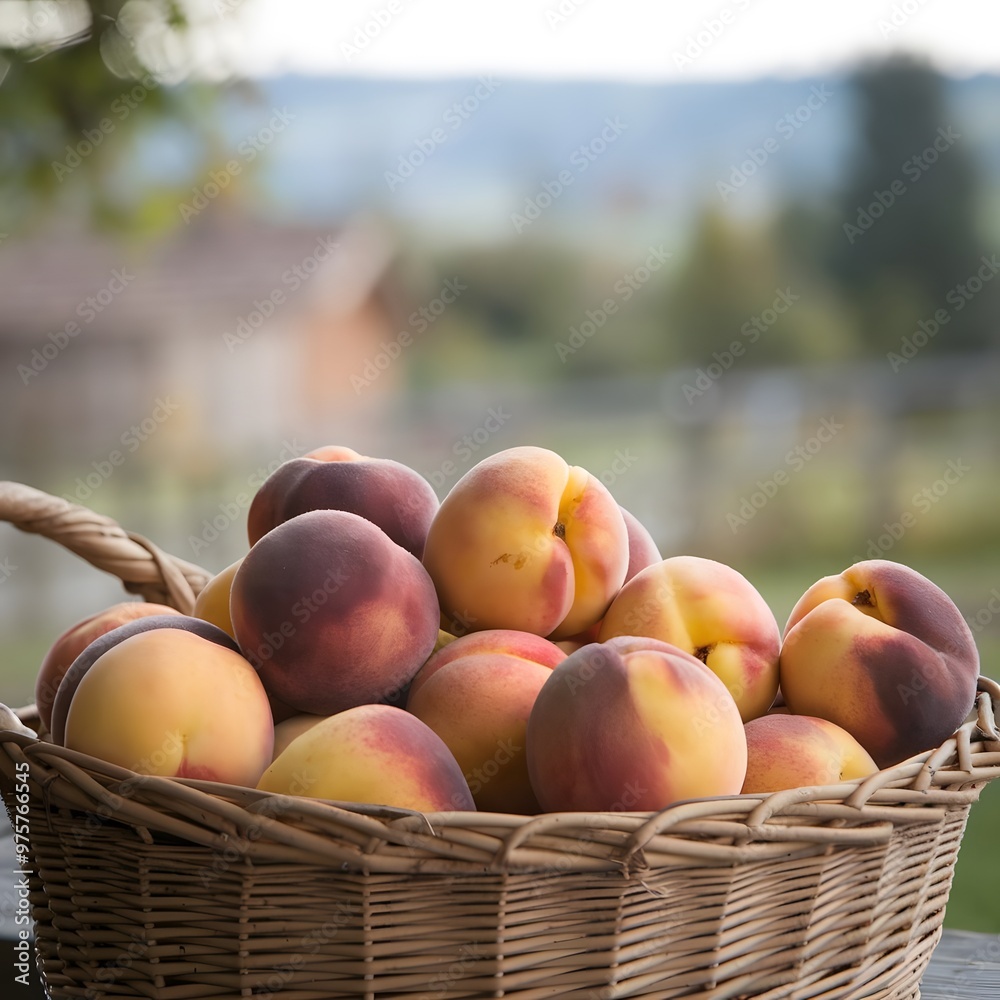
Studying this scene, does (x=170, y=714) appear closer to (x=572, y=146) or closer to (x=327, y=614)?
(x=327, y=614)

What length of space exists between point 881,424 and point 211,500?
344 centimetres

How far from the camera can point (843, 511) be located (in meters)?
6.20

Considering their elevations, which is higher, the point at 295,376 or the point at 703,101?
the point at 703,101

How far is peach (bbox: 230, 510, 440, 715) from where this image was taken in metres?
0.66

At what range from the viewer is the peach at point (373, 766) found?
22.4 inches

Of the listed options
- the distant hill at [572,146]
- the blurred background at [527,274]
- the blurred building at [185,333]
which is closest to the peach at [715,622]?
the blurred background at [527,274]

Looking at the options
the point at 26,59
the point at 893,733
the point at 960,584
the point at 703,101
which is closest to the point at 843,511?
the point at 960,584

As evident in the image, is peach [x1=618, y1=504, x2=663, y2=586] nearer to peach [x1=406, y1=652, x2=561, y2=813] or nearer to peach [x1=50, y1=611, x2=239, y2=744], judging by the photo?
peach [x1=406, y1=652, x2=561, y2=813]

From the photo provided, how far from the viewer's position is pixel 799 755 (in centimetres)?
65

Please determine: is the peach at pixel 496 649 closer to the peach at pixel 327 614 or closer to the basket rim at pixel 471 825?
the peach at pixel 327 614

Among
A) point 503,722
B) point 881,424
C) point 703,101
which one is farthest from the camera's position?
point 703,101

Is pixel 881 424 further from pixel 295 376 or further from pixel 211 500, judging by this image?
pixel 295 376

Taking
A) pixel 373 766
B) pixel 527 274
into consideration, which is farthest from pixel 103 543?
pixel 527 274

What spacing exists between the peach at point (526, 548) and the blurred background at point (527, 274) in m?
1.20
